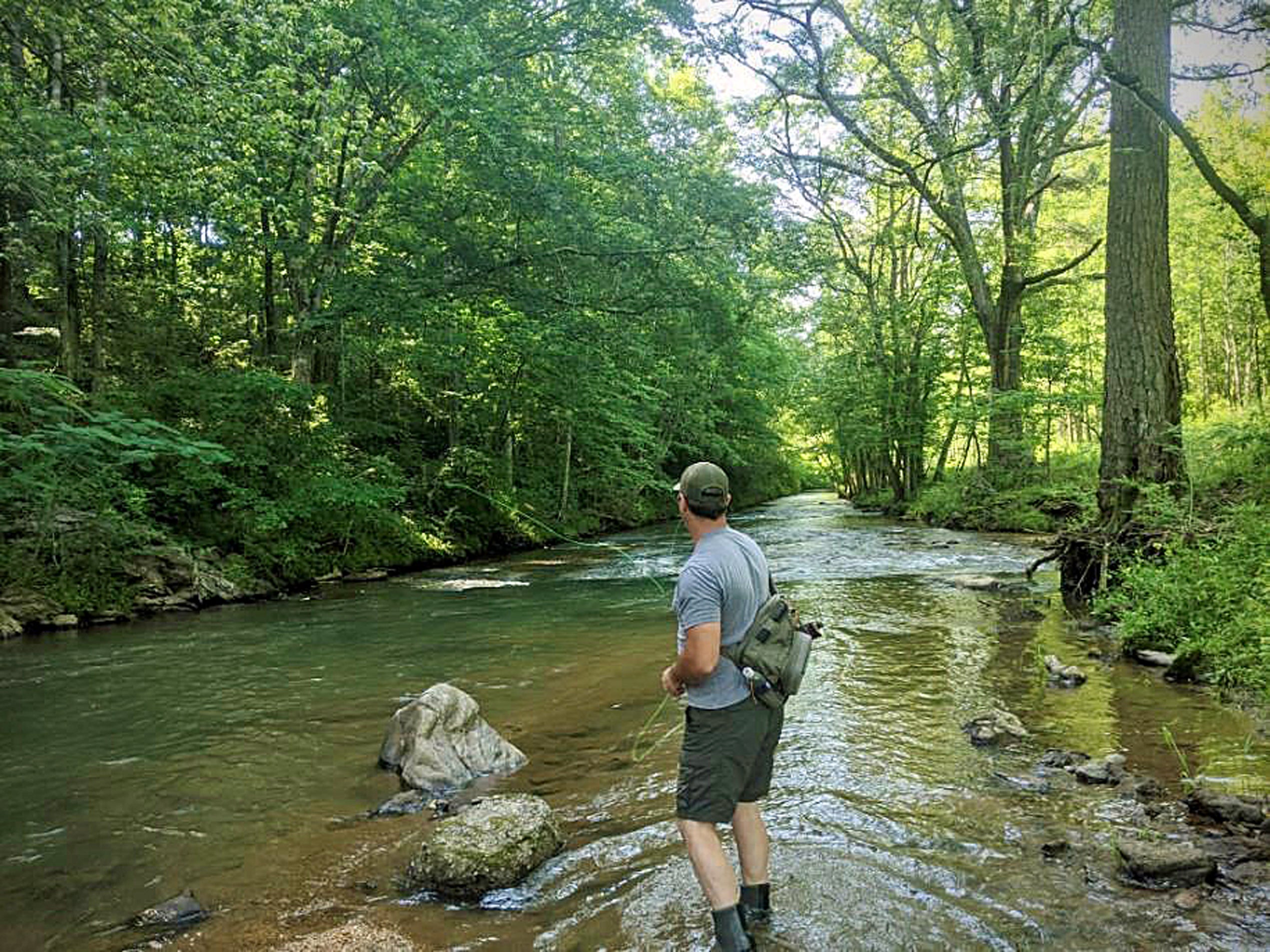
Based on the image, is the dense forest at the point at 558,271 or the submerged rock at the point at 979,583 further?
the submerged rock at the point at 979,583

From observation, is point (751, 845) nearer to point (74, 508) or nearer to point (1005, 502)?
point (74, 508)

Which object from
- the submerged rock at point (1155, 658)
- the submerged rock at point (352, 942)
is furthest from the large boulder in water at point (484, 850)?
the submerged rock at point (1155, 658)

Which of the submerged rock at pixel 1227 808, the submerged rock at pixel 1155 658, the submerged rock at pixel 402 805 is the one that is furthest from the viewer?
the submerged rock at pixel 1155 658

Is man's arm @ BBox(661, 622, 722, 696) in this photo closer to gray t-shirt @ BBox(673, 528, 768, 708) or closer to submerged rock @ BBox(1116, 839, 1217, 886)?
gray t-shirt @ BBox(673, 528, 768, 708)

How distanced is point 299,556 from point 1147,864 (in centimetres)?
1545

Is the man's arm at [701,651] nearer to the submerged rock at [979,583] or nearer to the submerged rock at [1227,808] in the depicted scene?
the submerged rock at [1227,808]

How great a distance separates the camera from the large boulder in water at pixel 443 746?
5.45m

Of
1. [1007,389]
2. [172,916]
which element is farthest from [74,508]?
[1007,389]

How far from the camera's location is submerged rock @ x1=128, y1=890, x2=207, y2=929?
3664 millimetres

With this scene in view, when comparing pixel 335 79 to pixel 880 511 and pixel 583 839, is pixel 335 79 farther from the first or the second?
pixel 880 511

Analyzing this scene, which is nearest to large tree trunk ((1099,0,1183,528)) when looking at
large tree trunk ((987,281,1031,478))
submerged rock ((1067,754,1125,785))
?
submerged rock ((1067,754,1125,785))

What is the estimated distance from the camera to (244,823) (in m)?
4.87

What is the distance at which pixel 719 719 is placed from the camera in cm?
337

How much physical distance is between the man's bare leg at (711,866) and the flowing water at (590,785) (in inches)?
11.4
